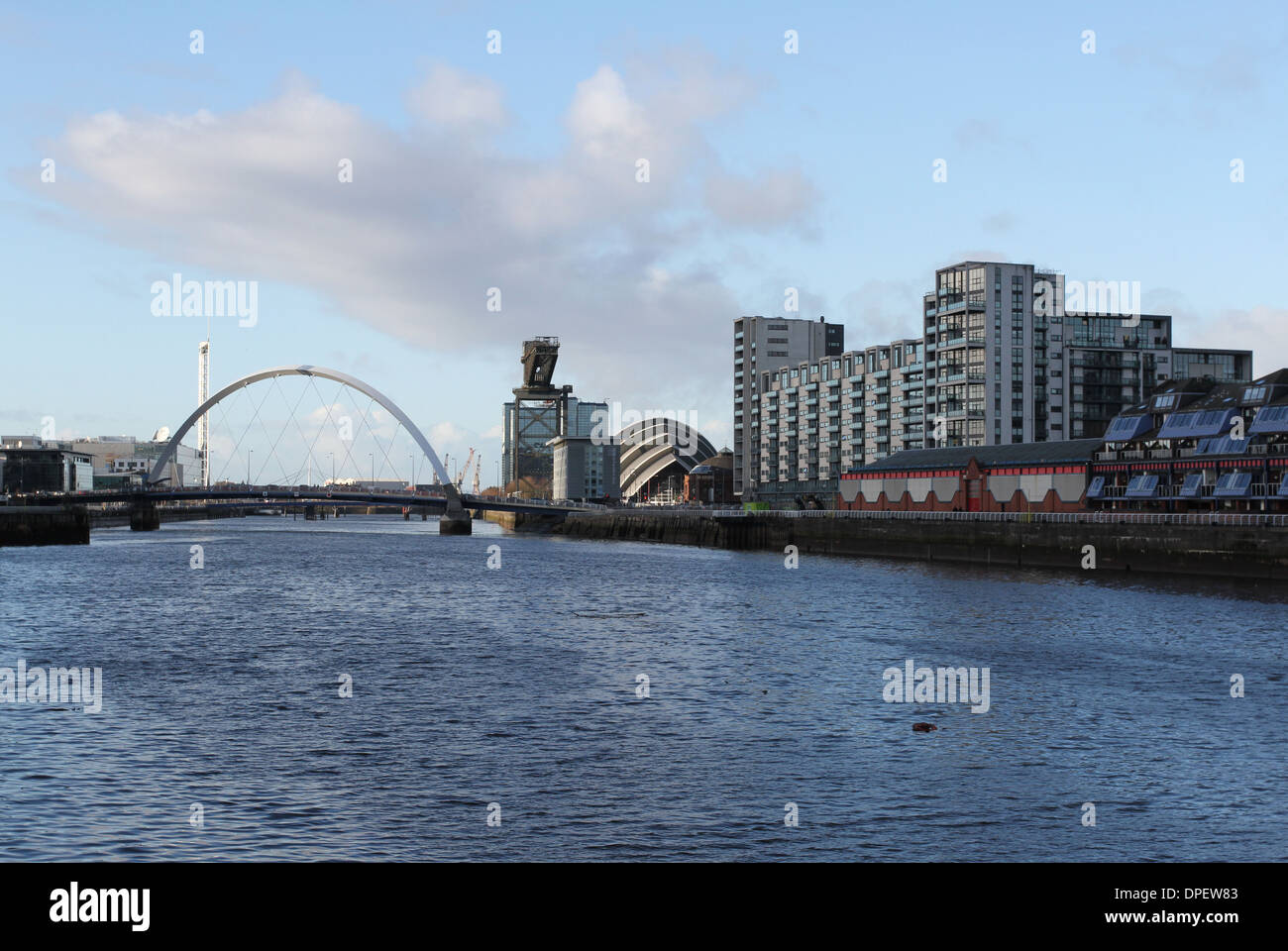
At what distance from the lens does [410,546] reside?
494 ft

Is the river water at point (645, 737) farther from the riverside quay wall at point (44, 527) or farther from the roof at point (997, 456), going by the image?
the riverside quay wall at point (44, 527)

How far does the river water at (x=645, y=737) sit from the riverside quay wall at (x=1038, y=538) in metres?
18.3

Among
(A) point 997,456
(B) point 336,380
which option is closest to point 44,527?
(B) point 336,380

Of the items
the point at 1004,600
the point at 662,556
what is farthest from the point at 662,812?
the point at 662,556

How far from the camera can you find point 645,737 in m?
26.6

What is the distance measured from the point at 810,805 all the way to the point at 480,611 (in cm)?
4161

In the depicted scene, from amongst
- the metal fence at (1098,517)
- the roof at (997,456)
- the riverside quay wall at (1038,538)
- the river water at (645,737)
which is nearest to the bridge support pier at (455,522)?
the riverside quay wall at (1038,538)

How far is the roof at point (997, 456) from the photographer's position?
111250mm

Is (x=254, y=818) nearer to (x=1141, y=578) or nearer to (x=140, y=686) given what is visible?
(x=140, y=686)

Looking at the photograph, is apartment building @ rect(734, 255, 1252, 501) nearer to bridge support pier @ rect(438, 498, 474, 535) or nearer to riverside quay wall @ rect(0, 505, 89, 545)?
bridge support pier @ rect(438, 498, 474, 535)

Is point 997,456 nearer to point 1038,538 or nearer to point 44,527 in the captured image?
point 1038,538

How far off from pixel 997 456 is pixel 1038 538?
29934mm

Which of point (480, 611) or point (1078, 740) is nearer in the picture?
point (1078, 740)
